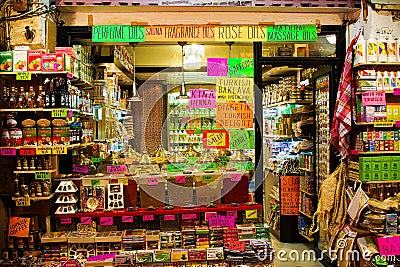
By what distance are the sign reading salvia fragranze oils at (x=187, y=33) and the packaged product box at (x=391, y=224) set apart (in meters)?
2.26

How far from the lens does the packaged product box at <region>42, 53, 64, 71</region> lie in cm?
461

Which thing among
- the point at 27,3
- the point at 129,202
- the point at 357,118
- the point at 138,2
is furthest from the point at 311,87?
the point at 27,3

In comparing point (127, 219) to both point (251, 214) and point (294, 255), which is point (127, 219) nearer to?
point (251, 214)

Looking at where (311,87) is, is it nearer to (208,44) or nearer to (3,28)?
(208,44)

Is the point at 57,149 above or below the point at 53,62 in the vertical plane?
below

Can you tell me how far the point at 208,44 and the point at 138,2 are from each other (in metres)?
1.03

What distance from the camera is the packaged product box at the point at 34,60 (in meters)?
4.62

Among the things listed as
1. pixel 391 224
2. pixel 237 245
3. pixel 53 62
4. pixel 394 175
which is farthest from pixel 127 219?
pixel 394 175

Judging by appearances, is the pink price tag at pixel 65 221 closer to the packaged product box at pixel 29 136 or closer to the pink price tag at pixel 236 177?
the packaged product box at pixel 29 136

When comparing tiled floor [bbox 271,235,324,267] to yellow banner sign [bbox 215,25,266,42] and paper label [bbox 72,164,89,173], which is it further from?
yellow banner sign [bbox 215,25,266,42]

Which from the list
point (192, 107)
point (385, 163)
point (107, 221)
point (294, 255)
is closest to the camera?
point (107, 221)

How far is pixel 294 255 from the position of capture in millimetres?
6910

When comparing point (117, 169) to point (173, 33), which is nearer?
point (117, 169)

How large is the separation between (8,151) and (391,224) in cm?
Answer: 382
